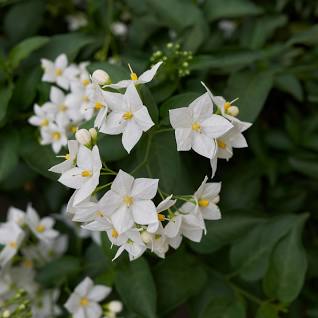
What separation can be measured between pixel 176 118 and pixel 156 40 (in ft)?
2.31

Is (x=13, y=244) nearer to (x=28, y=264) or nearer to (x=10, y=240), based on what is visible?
(x=10, y=240)

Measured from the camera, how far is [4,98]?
124 cm

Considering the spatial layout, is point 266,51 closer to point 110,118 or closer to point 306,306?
point 110,118

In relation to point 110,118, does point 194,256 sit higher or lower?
lower

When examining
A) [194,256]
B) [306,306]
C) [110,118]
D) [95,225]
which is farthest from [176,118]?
[306,306]

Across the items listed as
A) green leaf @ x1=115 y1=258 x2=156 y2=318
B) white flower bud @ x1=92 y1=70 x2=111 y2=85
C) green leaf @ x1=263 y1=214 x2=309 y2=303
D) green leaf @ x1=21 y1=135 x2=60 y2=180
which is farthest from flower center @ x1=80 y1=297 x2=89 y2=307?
white flower bud @ x1=92 y1=70 x2=111 y2=85

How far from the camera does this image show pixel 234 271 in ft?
4.21

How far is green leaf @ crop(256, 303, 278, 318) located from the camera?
1202 millimetres

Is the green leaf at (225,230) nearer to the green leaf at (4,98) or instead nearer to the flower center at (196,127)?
the flower center at (196,127)

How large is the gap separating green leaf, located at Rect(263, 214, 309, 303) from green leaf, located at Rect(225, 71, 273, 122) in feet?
0.89

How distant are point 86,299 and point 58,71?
563 mm

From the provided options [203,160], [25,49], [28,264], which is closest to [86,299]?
[28,264]

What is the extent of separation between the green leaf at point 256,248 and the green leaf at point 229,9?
573 mm

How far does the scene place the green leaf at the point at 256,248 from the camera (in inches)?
49.0
